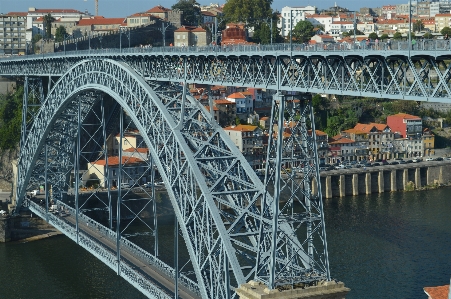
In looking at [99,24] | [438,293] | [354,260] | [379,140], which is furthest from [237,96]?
[438,293]

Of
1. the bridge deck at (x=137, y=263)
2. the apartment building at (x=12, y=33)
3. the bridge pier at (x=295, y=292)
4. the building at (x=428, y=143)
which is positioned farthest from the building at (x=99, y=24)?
the bridge pier at (x=295, y=292)

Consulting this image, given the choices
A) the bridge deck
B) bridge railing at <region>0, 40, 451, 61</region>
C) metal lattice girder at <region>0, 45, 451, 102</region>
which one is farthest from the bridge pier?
the bridge deck

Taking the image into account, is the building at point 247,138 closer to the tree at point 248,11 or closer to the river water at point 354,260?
the river water at point 354,260

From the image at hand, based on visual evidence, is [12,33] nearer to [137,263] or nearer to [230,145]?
[137,263]

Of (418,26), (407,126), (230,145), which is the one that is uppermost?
(418,26)

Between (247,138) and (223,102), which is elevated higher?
(223,102)

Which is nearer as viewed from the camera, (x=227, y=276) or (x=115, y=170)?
(x=227, y=276)

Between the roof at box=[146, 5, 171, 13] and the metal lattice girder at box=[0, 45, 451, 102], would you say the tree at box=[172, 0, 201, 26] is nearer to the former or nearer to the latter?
the roof at box=[146, 5, 171, 13]
